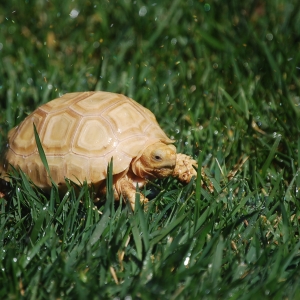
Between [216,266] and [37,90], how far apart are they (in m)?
2.13

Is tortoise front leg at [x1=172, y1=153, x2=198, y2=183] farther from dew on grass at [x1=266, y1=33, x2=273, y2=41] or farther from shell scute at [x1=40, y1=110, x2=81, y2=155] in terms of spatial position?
dew on grass at [x1=266, y1=33, x2=273, y2=41]

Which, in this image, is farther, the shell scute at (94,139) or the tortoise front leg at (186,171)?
the tortoise front leg at (186,171)

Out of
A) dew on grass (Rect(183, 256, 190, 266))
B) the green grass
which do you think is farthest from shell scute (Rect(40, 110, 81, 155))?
dew on grass (Rect(183, 256, 190, 266))

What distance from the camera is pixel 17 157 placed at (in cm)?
317

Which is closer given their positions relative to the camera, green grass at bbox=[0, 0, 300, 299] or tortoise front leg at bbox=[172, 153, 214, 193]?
green grass at bbox=[0, 0, 300, 299]

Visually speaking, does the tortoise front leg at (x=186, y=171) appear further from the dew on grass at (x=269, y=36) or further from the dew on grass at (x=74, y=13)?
the dew on grass at (x=74, y=13)

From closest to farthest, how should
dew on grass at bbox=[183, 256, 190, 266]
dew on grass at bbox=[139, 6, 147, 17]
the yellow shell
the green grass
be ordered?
the green grass
dew on grass at bbox=[183, 256, 190, 266]
the yellow shell
dew on grass at bbox=[139, 6, 147, 17]

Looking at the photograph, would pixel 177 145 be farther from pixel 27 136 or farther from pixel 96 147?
pixel 27 136

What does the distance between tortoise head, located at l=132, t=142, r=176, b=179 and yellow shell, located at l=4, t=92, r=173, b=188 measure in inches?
1.9

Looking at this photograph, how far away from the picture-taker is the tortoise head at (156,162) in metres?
3.04

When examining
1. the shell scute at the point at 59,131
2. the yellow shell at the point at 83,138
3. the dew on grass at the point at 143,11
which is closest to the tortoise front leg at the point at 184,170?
the yellow shell at the point at 83,138

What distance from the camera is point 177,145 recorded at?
3.65m

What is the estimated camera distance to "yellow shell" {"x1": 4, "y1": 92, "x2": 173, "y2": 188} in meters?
3.01

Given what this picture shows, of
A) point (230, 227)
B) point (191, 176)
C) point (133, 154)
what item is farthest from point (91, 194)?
point (230, 227)
